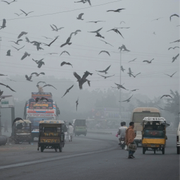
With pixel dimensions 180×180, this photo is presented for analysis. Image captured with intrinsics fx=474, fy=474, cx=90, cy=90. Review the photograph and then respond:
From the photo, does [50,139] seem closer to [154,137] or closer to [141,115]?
[154,137]

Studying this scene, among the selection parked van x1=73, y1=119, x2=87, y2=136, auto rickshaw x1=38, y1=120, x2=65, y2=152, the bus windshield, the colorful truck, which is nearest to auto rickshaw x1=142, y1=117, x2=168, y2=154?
auto rickshaw x1=38, y1=120, x2=65, y2=152

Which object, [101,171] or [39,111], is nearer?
[101,171]

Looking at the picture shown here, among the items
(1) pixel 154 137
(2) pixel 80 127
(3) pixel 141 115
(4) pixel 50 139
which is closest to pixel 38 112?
(3) pixel 141 115

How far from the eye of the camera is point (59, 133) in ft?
92.8

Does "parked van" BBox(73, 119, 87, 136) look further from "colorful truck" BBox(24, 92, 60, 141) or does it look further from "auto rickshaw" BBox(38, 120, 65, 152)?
"auto rickshaw" BBox(38, 120, 65, 152)

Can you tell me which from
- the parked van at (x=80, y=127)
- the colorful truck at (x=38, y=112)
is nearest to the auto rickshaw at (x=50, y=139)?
the colorful truck at (x=38, y=112)

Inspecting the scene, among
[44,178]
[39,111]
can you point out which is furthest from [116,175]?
[39,111]

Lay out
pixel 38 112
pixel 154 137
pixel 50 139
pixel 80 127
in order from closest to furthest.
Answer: pixel 154 137 → pixel 50 139 → pixel 38 112 → pixel 80 127

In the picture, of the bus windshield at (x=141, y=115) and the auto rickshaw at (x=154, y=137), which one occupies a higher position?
the bus windshield at (x=141, y=115)

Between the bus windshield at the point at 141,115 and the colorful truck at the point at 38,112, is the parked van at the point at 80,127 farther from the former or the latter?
the bus windshield at the point at 141,115

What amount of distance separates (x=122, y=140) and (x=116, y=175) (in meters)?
16.2

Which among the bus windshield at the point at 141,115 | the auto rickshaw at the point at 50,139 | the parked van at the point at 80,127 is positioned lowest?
the parked van at the point at 80,127

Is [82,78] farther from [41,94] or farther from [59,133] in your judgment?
[41,94]

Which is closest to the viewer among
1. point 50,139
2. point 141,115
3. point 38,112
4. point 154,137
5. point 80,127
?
point 154,137
